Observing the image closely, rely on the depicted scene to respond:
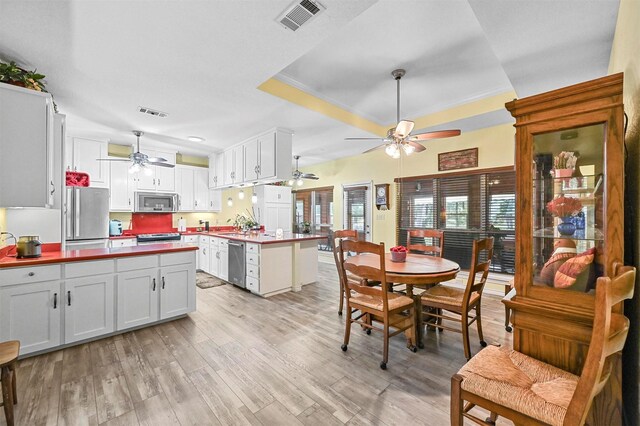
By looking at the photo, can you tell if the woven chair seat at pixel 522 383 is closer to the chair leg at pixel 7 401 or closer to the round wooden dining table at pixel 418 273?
the round wooden dining table at pixel 418 273

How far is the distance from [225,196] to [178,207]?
126 cm

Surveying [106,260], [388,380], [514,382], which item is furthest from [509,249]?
[106,260]

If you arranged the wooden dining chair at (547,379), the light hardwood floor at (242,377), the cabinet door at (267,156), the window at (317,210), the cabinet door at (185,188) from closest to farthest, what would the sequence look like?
the wooden dining chair at (547,379) < the light hardwood floor at (242,377) < the cabinet door at (267,156) < the cabinet door at (185,188) < the window at (317,210)

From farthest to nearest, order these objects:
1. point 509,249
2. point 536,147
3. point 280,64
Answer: point 509,249
point 280,64
point 536,147

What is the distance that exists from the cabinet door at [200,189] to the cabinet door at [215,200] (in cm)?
10

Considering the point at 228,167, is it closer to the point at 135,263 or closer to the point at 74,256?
the point at 135,263

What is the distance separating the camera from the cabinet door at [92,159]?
473cm

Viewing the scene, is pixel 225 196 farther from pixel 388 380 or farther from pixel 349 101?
pixel 388 380

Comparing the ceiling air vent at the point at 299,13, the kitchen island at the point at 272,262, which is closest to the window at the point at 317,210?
the kitchen island at the point at 272,262

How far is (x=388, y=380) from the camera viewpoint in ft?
6.97

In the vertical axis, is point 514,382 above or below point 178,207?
below

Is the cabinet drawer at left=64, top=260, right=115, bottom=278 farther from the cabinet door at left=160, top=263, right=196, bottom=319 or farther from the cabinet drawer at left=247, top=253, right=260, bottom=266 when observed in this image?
the cabinet drawer at left=247, top=253, right=260, bottom=266

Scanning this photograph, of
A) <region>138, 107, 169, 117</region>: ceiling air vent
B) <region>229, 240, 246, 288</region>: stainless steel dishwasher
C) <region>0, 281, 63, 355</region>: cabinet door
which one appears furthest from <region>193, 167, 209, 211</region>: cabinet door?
<region>0, 281, 63, 355</region>: cabinet door

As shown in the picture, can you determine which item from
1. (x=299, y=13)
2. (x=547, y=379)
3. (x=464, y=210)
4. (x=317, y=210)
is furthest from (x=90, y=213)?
(x=464, y=210)
